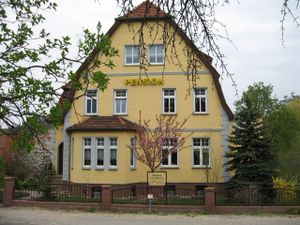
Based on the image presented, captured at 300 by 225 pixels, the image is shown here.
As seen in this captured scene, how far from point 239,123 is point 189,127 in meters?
4.48

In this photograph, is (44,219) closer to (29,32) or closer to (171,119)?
(29,32)

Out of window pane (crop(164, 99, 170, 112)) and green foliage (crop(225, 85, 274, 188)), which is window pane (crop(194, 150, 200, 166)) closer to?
window pane (crop(164, 99, 170, 112))

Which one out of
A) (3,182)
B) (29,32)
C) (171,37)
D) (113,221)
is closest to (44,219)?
(113,221)

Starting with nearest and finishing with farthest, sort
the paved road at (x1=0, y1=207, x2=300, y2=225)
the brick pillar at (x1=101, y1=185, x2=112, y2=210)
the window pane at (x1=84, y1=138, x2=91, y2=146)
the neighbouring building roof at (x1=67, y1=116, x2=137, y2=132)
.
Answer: the paved road at (x1=0, y1=207, x2=300, y2=225) < the brick pillar at (x1=101, y1=185, x2=112, y2=210) < the neighbouring building roof at (x1=67, y1=116, x2=137, y2=132) < the window pane at (x1=84, y1=138, x2=91, y2=146)

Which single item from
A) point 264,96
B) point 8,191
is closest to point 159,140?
point 8,191

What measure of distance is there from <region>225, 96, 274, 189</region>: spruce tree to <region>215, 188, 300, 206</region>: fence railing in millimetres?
1505

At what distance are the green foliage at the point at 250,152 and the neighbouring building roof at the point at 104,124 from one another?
626cm

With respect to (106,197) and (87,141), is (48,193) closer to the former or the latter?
(106,197)

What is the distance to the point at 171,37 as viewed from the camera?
427cm

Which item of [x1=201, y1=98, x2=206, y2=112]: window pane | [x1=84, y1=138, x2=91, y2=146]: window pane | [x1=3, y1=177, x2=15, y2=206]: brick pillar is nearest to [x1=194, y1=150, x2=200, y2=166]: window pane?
[x1=201, y1=98, x2=206, y2=112]: window pane

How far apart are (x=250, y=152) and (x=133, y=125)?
731 centimetres

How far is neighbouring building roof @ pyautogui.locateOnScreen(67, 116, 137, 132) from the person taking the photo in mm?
26739

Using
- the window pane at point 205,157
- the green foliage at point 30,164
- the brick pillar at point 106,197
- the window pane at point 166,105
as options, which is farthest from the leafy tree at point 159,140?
the green foliage at point 30,164

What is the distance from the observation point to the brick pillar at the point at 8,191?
21359 mm
